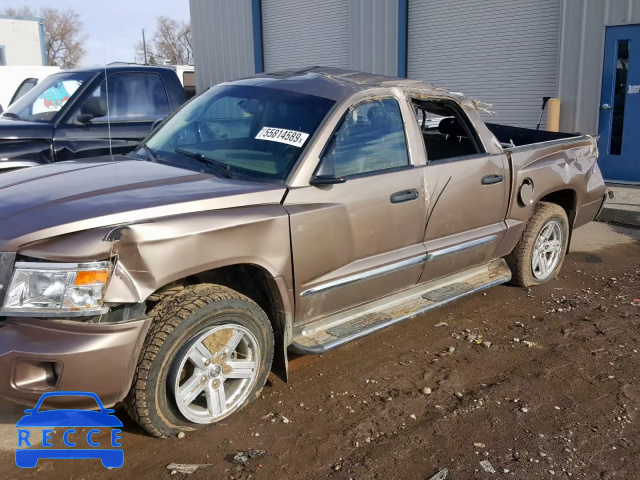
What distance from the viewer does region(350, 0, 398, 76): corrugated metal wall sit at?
1366 cm

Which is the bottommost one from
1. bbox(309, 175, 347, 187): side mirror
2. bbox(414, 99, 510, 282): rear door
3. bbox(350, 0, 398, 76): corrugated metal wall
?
bbox(414, 99, 510, 282): rear door

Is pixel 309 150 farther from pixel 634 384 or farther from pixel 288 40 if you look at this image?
pixel 288 40

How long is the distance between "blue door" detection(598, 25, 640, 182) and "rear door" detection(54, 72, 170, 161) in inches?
276

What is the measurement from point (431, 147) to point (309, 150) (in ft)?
6.36

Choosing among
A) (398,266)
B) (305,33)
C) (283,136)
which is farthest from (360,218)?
(305,33)

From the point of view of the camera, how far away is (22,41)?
33406 mm

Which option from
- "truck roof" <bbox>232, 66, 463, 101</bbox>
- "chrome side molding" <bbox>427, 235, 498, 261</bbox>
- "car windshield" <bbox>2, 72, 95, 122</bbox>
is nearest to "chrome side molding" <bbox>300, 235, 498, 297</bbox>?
"chrome side molding" <bbox>427, 235, 498, 261</bbox>

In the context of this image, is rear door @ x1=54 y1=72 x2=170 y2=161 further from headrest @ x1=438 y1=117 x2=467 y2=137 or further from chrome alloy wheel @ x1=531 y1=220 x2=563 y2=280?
chrome alloy wheel @ x1=531 y1=220 x2=563 y2=280

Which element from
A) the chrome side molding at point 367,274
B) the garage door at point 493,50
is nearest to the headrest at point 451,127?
the chrome side molding at point 367,274

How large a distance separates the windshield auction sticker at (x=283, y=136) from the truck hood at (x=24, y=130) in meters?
3.47

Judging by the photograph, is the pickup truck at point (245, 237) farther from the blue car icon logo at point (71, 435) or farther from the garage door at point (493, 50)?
the garage door at point (493, 50)

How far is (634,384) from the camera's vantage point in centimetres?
405

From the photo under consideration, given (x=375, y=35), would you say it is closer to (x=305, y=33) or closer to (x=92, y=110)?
(x=305, y=33)

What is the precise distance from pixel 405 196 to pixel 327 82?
0.93 metres
